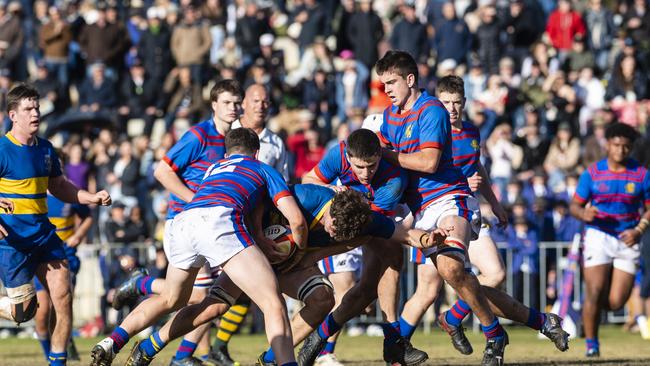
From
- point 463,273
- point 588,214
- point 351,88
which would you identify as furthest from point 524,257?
point 463,273

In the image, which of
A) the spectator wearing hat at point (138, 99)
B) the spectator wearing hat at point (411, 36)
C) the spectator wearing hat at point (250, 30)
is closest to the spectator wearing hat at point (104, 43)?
the spectator wearing hat at point (138, 99)

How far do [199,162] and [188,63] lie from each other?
459 inches

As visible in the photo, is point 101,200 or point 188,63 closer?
Answer: point 101,200

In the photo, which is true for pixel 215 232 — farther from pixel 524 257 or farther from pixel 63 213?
pixel 524 257

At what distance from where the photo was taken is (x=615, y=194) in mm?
13719

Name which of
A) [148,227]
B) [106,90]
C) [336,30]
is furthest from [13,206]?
[336,30]

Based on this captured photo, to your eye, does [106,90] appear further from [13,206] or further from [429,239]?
[429,239]

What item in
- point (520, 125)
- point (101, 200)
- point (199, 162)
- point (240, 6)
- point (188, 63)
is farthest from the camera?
point (240, 6)

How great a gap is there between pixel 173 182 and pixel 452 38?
1228 cm

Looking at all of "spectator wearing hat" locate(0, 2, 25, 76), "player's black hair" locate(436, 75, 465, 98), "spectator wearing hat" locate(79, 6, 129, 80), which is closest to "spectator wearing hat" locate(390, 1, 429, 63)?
"spectator wearing hat" locate(79, 6, 129, 80)

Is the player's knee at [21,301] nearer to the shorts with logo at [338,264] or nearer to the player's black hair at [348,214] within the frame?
the shorts with logo at [338,264]

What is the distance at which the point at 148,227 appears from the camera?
1972 cm

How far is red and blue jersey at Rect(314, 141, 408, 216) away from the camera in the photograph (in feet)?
33.6

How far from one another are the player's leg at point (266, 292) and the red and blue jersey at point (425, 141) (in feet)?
6.75
